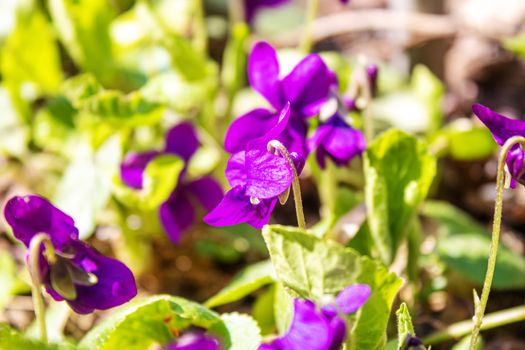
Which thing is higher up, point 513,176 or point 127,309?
point 513,176

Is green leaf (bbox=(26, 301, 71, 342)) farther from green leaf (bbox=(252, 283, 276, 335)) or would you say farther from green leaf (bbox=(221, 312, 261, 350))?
green leaf (bbox=(221, 312, 261, 350))

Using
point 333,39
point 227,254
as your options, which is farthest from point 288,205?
point 333,39

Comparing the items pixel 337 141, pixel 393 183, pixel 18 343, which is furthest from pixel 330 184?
pixel 18 343

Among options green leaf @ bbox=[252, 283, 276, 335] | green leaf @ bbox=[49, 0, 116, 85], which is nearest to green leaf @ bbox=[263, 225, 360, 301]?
green leaf @ bbox=[252, 283, 276, 335]

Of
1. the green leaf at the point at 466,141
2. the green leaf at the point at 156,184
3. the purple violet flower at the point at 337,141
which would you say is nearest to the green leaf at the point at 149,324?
the purple violet flower at the point at 337,141

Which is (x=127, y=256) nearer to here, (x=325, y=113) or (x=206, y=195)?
(x=206, y=195)
